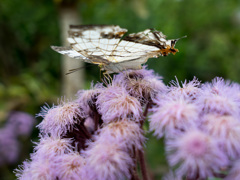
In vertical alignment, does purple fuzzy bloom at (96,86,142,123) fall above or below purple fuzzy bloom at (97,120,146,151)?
above

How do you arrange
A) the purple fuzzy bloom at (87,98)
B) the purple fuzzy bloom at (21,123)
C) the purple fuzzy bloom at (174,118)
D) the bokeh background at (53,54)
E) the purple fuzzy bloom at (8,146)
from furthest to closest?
the bokeh background at (53,54) < the purple fuzzy bloom at (21,123) < the purple fuzzy bloom at (8,146) < the purple fuzzy bloom at (87,98) < the purple fuzzy bloom at (174,118)

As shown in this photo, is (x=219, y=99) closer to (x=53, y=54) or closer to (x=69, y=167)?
(x=69, y=167)

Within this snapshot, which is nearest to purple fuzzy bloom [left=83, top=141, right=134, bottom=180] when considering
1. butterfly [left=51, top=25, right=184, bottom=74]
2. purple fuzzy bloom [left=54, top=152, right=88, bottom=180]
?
purple fuzzy bloom [left=54, top=152, right=88, bottom=180]

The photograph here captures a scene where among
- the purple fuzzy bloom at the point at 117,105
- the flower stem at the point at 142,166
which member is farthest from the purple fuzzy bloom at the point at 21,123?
the flower stem at the point at 142,166

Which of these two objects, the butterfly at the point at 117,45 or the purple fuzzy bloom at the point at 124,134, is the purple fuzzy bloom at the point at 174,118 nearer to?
the purple fuzzy bloom at the point at 124,134

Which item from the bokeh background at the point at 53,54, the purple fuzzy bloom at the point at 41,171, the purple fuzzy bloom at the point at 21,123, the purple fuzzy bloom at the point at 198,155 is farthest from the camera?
the bokeh background at the point at 53,54

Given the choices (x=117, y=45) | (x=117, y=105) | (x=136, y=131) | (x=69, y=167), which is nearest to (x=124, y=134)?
(x=136, y=131)

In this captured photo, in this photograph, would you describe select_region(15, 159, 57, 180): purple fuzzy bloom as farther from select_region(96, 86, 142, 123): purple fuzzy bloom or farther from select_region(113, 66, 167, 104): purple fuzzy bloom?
select_region(113, 66, 167, 104): purple fuzzy bloom

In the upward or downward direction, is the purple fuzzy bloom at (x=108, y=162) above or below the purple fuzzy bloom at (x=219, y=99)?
below

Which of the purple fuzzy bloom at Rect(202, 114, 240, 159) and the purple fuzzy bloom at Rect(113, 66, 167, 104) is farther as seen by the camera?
the purple fuzzy bloom at Rect(113, 66, 167, 104)
